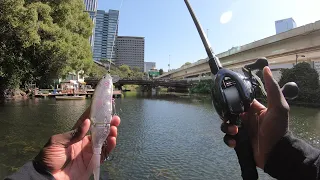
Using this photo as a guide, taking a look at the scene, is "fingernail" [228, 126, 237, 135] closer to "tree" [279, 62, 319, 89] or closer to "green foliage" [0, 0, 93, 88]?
"green foliage" [0, 0, 93, 88]

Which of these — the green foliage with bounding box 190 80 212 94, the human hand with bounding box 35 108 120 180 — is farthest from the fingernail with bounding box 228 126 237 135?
the green foliage with bounding box 190 80 212 94

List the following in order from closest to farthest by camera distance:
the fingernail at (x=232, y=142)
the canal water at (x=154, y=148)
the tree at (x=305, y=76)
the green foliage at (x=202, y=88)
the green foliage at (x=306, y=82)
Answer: the fingernail at (x=232, y=142), the canal water at (x=154, y=148), the green foliage at (x=306, y=82), the tree at (x=305, y=76), the green foliage at (x=202, y=88)

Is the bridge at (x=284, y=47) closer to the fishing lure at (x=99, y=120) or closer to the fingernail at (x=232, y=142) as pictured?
the fingernail at (x=232, y=142)

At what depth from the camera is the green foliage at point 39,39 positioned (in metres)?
21.1

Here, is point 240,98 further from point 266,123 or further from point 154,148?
point 154,148

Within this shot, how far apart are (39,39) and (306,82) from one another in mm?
30343

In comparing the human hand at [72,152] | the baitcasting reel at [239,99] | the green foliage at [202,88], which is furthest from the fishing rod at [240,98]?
the green foliage at [202,88]

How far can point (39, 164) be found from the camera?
5.25 feet

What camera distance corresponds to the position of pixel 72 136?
169 centimetres

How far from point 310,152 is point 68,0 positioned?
3006cm

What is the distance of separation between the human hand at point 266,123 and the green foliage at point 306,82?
30.8m

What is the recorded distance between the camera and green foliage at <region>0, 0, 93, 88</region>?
21.1m

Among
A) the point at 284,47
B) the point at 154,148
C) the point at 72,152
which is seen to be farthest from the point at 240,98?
the point at 284,47

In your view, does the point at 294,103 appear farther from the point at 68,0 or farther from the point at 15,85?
the point at 15,85
